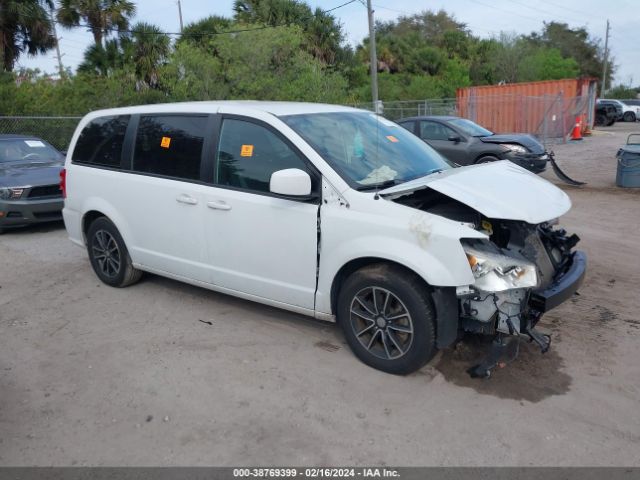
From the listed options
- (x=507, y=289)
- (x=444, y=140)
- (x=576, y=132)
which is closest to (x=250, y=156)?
(x=507, y=289)

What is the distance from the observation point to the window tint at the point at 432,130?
12805 mm

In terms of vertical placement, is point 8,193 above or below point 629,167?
above

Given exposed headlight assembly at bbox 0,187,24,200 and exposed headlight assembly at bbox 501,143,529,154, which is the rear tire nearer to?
exposed headlight assembly at bbox 0,187,24,200

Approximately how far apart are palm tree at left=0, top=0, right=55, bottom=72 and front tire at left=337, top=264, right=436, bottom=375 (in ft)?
71.6

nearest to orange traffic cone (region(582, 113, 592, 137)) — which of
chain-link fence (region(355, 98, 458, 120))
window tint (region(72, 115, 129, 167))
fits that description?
chain-link fence (region(355, 98, 458, 120))

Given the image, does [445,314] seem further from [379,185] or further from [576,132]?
[576,132]

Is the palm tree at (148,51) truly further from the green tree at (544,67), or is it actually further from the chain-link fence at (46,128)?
the green tree at (544,67)

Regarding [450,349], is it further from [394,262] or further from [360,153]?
[360,153]

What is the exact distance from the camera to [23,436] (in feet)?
11.1

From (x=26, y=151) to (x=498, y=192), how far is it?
28.5 ft

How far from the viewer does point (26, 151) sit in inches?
386

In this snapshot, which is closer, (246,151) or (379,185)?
(379,185)

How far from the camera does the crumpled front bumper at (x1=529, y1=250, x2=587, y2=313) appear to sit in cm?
369

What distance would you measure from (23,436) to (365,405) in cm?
207
